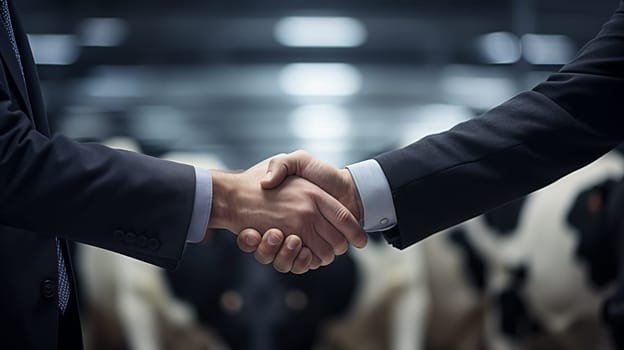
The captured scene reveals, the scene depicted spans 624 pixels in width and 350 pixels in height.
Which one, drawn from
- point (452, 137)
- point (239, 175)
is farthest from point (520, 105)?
point (239, 175)

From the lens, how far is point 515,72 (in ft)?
14.4

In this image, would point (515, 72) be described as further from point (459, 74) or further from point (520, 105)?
point (520, 105)

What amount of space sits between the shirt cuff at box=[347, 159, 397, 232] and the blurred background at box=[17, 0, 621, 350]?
1675 mm

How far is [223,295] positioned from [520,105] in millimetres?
1845

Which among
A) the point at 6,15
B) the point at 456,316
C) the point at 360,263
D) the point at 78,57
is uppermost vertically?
the point at 6,15

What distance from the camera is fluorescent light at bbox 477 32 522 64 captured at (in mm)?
4657

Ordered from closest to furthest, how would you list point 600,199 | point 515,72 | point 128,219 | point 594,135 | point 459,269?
point 128,219
point 594,135
point 600,199
point 459,269
point 515,72

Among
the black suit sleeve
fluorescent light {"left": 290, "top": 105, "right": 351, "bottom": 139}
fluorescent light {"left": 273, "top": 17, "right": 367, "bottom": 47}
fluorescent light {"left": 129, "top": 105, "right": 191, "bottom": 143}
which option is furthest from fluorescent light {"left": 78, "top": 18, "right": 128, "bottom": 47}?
the black suit sleeve

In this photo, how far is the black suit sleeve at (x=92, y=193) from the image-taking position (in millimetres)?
1473

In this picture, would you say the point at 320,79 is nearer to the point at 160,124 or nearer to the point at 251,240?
the point at 160,124

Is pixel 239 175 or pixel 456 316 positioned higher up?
pixel 239 175

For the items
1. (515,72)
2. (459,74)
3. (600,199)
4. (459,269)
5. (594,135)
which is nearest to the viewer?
(594,135)

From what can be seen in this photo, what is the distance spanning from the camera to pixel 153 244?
1.55 metres

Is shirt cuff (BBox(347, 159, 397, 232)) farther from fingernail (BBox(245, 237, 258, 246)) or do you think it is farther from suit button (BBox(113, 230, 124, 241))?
suit button (BBox(113, 230, 124, 241))
